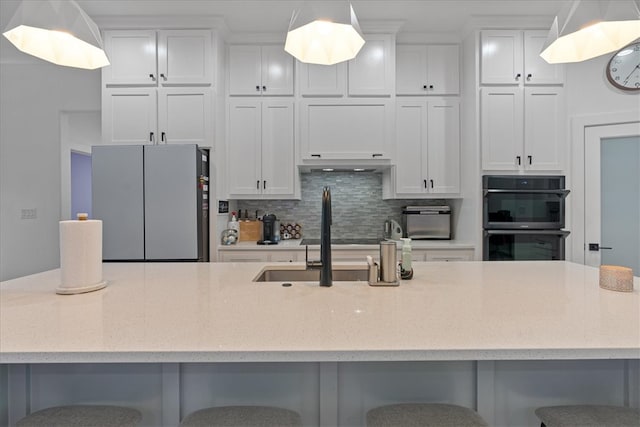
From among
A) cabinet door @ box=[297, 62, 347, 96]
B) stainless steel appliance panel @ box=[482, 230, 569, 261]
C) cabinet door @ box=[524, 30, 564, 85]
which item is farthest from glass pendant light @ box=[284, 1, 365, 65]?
cabinet door @ box=[524, 30, 564, 85]

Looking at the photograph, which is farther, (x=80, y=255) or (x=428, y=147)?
(x=428, y=147)

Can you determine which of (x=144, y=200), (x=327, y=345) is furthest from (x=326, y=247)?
(x=144, y=200)

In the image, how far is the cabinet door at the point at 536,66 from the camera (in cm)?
320

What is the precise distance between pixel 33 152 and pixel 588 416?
493 cm

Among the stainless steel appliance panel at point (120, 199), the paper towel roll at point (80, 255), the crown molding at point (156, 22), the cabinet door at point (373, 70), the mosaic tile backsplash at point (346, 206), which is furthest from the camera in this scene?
the mosaic tile backsplash at point (346, 206)

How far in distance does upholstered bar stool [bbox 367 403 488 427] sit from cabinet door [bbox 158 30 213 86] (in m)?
3.01

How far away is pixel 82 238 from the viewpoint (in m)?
1.23

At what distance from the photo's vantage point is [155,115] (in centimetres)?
321

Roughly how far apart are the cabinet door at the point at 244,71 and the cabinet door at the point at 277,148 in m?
→ 0.21

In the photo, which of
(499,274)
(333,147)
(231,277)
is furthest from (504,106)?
(231,277)

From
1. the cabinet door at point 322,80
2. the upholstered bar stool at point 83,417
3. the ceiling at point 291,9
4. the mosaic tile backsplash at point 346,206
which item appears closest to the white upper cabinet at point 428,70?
the ceiling at point 291,9

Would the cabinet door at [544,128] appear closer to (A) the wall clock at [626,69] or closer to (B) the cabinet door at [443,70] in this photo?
(A) the wall clock at [626,69]

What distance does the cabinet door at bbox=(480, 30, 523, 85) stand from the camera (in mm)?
3195

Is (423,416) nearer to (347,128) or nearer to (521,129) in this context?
(347,128)
